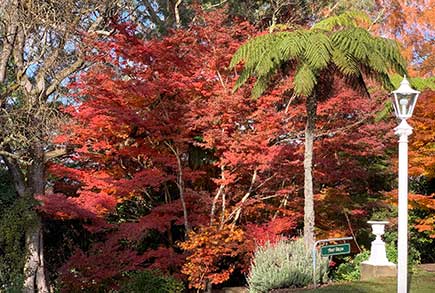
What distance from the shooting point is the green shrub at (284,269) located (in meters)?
7.79

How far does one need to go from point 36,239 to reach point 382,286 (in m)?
7.21

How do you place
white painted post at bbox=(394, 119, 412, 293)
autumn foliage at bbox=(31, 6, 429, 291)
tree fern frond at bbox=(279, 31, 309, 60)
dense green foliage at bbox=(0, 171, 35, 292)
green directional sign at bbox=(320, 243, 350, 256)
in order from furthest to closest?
autumn foliage at bbox=(31, 6, 429, 291) → dense green foliage at bbox=(0, 171, 35, 292) → tree fern frond at bbox=(279, 31, 309, 60) → green directional sign at bbox=(320, 243, 350, 256) → white painted post at bbox=(394, 119, 412, 293)

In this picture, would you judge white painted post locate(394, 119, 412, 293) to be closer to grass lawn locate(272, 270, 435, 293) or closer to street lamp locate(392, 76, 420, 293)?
street lamp locate(392, 76, 420, 293)

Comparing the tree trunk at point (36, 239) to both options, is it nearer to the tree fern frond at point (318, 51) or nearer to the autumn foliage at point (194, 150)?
the autumn foliage at point (194, 150)

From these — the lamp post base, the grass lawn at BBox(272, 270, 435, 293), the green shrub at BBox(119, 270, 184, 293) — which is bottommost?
the green shrub at BBox(119, 270, 184, 293)

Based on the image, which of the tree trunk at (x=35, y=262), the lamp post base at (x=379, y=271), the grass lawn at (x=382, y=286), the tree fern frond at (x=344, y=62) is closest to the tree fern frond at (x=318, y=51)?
the tree fern frond at (x=344, y=62)

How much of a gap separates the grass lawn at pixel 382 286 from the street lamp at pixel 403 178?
7.41ft

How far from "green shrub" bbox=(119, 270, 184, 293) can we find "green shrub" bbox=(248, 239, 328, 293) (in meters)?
1.71

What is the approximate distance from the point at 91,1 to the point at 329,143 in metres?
6.19

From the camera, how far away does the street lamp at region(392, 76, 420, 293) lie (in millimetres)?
5055

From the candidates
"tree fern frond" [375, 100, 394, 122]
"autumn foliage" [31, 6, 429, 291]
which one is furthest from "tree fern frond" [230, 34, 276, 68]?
"tree fern frond" [375, 100, 394, 122]

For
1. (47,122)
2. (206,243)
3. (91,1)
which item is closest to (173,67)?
(91,1)

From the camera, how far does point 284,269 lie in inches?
309

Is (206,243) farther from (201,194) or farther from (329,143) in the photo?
(329,143)
